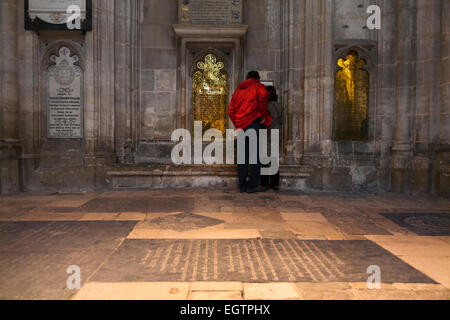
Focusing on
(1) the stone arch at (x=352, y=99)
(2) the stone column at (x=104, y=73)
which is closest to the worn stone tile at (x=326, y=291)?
(1) the stone arch at (x=352, y=99)

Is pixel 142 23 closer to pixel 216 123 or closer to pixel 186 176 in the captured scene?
pixel 216 123

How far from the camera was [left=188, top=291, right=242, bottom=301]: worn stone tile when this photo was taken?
1874 millimetres

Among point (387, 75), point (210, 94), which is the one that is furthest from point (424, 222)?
point (210, 94)

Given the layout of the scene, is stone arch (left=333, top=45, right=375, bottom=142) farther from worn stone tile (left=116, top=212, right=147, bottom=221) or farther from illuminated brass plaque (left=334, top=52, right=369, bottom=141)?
worn stone tile (left=116, top=212, right=147, bottom=221)

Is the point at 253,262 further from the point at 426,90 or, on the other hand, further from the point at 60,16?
the point at 60,16

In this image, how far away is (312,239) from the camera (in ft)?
10.0

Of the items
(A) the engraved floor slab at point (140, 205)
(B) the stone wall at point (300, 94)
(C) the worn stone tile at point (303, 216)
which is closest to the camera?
(C) the worn stone tile at point (303, 216)

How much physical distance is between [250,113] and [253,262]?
3.69 meters

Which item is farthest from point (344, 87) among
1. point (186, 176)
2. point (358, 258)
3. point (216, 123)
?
point (358, 258)

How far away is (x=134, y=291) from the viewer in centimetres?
193

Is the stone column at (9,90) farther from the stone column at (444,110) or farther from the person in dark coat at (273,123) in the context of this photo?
the stone column at (444,110)

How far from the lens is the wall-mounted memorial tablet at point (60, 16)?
612cm

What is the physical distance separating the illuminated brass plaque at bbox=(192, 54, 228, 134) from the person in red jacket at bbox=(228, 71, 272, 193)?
4.84 feet

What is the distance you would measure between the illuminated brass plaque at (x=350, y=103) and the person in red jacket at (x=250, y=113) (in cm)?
161
